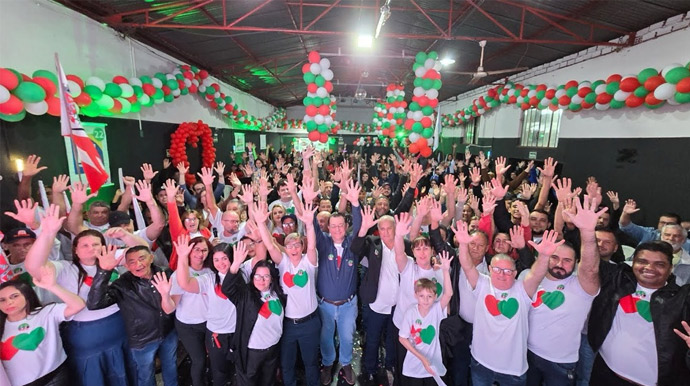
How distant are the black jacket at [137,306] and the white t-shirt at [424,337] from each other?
6.20 ft

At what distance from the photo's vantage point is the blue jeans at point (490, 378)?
2.23 m

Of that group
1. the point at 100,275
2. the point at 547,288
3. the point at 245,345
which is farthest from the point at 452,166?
the point at 100,275

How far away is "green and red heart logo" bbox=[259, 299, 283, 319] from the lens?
2.51 m

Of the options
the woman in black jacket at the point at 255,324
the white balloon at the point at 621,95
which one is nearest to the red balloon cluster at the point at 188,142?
the woman in black jacket at the point at 255,324

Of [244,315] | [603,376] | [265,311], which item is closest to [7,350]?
[244,315]

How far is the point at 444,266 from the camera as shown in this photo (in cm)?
239

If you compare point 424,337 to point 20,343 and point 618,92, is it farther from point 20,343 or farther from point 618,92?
point 618,92

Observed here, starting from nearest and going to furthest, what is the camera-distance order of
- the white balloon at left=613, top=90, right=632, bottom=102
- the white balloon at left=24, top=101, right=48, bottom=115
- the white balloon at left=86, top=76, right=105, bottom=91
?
the white balloon at left=24, top=101, right=48, bottom=115 → the white balloon at left=86, top=76, right=105, bottom=91 → the white balloon at left=613, top=90, right=632, bottom=102

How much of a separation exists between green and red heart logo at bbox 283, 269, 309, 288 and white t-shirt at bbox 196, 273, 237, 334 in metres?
0.48

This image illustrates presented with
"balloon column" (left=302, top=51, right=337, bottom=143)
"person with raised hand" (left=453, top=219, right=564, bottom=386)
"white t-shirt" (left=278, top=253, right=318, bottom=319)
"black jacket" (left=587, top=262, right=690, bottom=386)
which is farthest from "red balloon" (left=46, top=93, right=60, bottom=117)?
"black jacket" (left=587, top=262, right=690, bottom=386)

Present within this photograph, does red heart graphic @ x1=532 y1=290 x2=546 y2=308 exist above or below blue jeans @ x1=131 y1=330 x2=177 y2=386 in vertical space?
above

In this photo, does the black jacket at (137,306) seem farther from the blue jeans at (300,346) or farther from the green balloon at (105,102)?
the green balloon at (105,102)

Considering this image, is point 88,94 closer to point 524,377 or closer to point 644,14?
point 524,377

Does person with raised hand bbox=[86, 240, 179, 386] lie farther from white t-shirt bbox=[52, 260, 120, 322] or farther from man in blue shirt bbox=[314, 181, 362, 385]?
man in blue shirt bbox=[314, 181, 362, 385]
